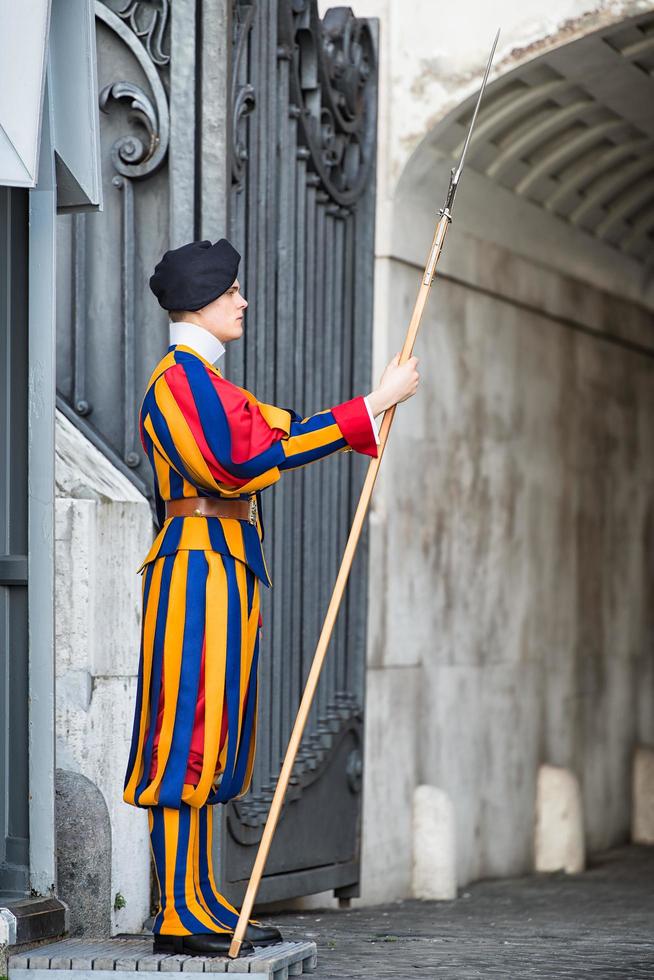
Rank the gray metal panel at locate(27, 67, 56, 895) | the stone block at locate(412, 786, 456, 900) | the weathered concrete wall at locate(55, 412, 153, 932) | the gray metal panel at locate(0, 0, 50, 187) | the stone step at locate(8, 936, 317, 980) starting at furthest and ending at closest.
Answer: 1. the stone block at locate(412, 786, 456, 900)
2. the weathered concrete wall at locate(55, 412, 153, 932)
3. the gray metal panel at locate(27, 67, 56, 895)
4. the gray metal panel at locate(0, 0, 50, 187)
5. the stone step at locate(8, 936, 317, 980)

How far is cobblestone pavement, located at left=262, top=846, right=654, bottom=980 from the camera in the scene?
17.0ft

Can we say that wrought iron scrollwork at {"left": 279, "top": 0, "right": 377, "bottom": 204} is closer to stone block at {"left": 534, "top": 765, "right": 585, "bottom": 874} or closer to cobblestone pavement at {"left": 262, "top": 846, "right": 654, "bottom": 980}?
cobblestone pavement at {"left": 262, "top": 846, "right": 654, "bottom": 980}

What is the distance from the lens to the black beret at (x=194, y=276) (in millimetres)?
4758

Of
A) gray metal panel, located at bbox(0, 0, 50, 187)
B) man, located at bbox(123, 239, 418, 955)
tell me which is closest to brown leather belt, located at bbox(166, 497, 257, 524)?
man, located at bbox(123, 239, 418, 955)

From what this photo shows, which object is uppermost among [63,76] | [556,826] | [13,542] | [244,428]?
[63,76]

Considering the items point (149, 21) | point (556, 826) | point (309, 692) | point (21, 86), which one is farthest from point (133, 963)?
point (556, 826)

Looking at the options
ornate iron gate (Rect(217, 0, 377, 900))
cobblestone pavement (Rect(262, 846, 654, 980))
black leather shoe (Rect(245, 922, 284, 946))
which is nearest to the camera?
black leather shoe (Rect(245, 922, 284, 946))

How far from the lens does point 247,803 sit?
6.36 meters

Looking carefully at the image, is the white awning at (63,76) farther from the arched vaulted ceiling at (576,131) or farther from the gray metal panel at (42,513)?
the arched vaulted ceiling at (576,131)

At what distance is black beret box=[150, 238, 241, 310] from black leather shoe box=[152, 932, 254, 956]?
1575 millimetres

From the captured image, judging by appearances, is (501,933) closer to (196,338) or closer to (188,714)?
(188,714)

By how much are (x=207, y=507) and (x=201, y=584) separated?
20cm

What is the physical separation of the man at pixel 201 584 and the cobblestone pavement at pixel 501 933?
54cm

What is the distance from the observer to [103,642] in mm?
5648
